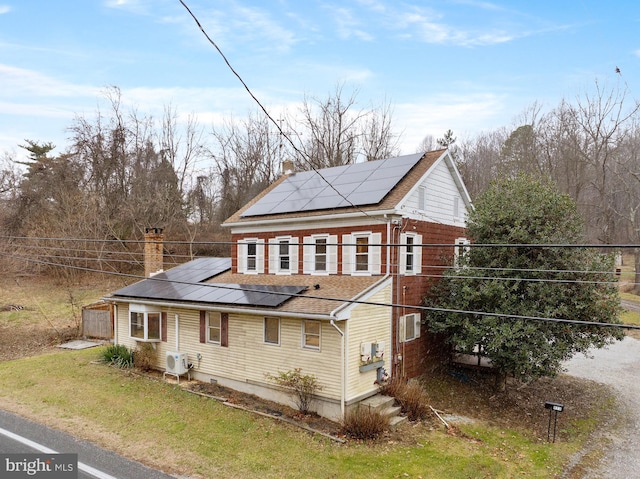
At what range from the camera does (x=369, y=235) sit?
14.2 meters

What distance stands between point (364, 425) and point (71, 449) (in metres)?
6.95

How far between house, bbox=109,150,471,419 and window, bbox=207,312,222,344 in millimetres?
39

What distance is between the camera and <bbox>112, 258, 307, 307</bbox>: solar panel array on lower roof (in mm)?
13234

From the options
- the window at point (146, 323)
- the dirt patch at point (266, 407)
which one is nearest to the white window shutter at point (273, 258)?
the window at point (146, 323)

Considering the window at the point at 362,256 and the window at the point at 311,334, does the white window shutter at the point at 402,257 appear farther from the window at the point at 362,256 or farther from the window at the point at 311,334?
the window at the point at 311,334

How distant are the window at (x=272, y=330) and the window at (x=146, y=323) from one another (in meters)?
5.24

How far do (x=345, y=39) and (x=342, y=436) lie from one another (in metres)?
9.52

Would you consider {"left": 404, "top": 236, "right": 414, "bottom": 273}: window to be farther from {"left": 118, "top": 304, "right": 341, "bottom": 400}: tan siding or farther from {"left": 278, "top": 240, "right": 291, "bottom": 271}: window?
{"left": 278, "top": 240, "right": 291, "bottom": 271}: window

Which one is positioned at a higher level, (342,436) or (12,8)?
(12,8)

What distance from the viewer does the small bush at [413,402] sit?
12.1 m

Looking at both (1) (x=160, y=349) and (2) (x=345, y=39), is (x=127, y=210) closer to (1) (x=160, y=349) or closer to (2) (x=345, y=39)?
(1) (x=160, y=349)

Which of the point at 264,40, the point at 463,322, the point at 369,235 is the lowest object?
the point at 463,322

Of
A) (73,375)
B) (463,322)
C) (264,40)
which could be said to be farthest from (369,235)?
(73,375)

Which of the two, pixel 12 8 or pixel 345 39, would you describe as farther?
pixel 345 39
